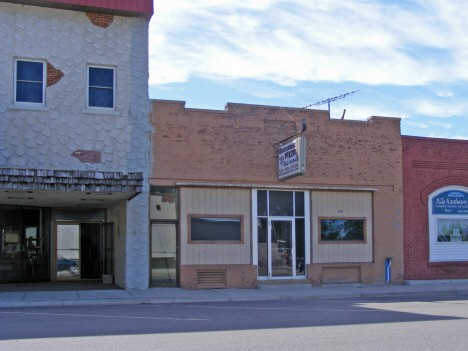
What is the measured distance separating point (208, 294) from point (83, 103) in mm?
6652

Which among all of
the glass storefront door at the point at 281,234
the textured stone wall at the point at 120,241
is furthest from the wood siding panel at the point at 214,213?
the textured stone wall at the point at 120,241

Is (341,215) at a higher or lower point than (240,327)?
higher

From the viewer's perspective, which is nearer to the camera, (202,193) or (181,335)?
(181,335)

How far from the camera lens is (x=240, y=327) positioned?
9.50 meters

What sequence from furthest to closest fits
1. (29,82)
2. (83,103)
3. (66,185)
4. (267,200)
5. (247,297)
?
(267,200)
(83,103)
(29,82)
(247,297)
(66,185)

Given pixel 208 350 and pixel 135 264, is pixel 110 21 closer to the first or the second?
pixel 135 264

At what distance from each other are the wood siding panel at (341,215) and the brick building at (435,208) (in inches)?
63.6

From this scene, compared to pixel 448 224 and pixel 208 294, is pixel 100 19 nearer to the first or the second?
pixel 208 294

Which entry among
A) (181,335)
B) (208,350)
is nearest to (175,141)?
(181,335)

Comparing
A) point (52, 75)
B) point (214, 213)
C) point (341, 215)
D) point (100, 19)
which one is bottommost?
point (341, 215)

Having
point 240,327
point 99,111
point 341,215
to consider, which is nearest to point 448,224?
point 341,215

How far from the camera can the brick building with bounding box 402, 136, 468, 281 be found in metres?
18.7

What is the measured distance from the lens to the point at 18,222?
17.2 metres

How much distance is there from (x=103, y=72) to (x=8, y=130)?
3.25m
